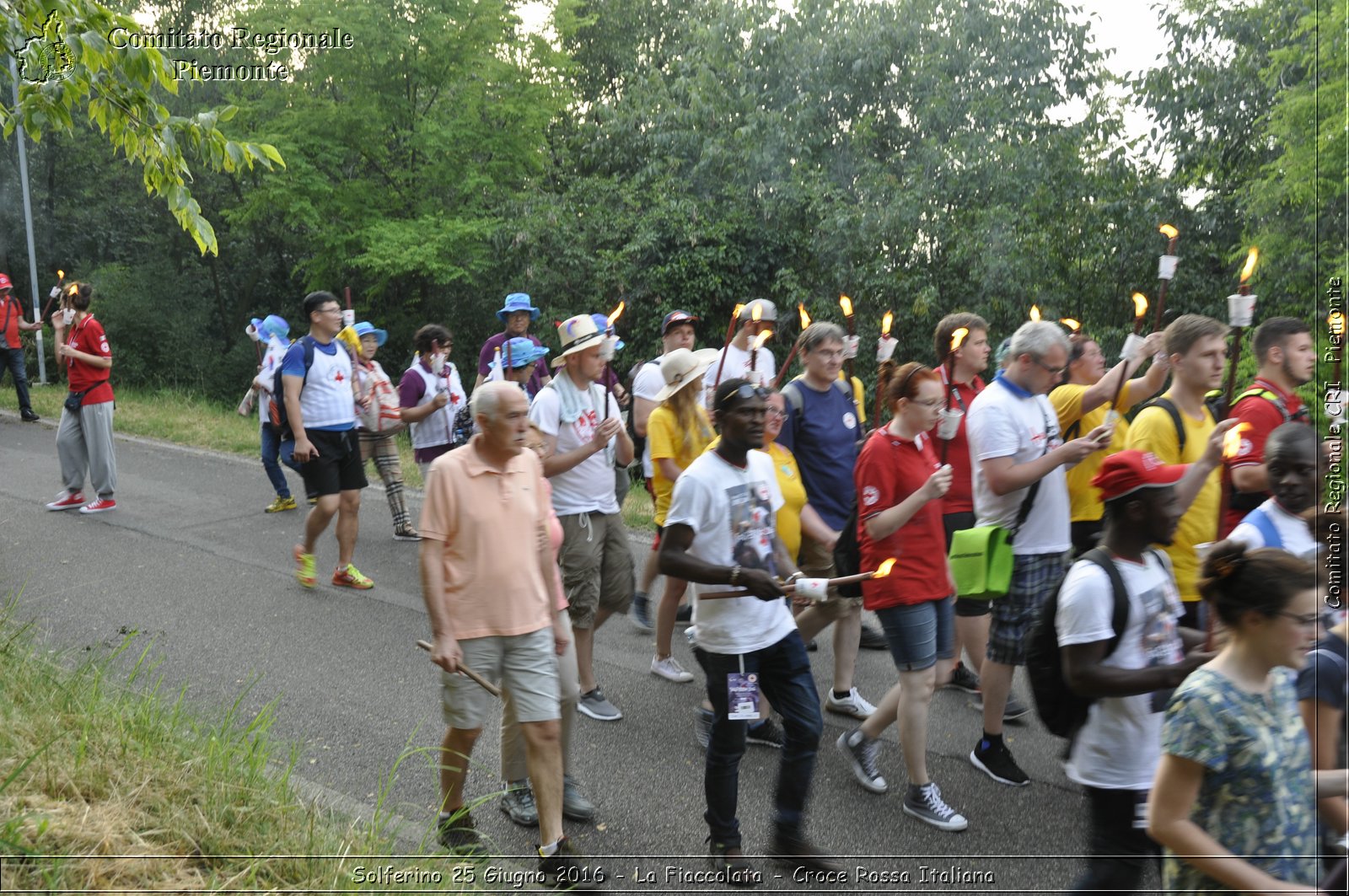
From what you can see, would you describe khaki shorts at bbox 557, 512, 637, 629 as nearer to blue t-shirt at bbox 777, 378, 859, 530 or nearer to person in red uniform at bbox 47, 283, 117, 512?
blue t-shirt at bbox 777, 378, 859, 530

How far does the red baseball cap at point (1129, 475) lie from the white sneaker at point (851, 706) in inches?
98.2

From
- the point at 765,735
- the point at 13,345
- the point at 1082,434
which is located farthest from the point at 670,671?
the point at 13,345

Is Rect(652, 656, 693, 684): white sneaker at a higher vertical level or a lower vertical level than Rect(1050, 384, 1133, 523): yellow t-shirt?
lower

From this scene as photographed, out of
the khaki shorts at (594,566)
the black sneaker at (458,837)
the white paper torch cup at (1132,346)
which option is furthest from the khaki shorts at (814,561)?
the black sneaker at (458,837)

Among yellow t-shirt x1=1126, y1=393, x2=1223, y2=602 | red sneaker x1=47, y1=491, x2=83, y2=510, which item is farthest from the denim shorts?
red sneaker x1=47, y1=491, x2=83, y2=510

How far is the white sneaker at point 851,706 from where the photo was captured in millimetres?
5652

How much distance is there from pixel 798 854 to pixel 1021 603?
4.88 feet

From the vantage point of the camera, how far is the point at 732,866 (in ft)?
13.6

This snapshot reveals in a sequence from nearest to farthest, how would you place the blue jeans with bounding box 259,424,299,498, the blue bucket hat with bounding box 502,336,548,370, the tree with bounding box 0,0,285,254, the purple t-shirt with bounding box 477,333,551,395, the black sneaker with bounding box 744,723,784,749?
1. the tree with bounding box 0,0,285,254
2. the black sneaker with bounding box 744,723,784,749
3. the blue bucket hat with bounding box 502,336,548,370
4. the purple t-shirt with bounding box 477,333,551,395
5. the blue jeans with bounding box 259,424,299,498

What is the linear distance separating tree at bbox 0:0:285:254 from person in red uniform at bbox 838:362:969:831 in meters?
3.04

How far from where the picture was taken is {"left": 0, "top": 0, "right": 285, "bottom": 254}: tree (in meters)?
5.04

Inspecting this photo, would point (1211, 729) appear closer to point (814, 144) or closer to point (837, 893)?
point (837, 893)

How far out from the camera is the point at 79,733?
4.39 m

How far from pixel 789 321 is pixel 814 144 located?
101 inches
